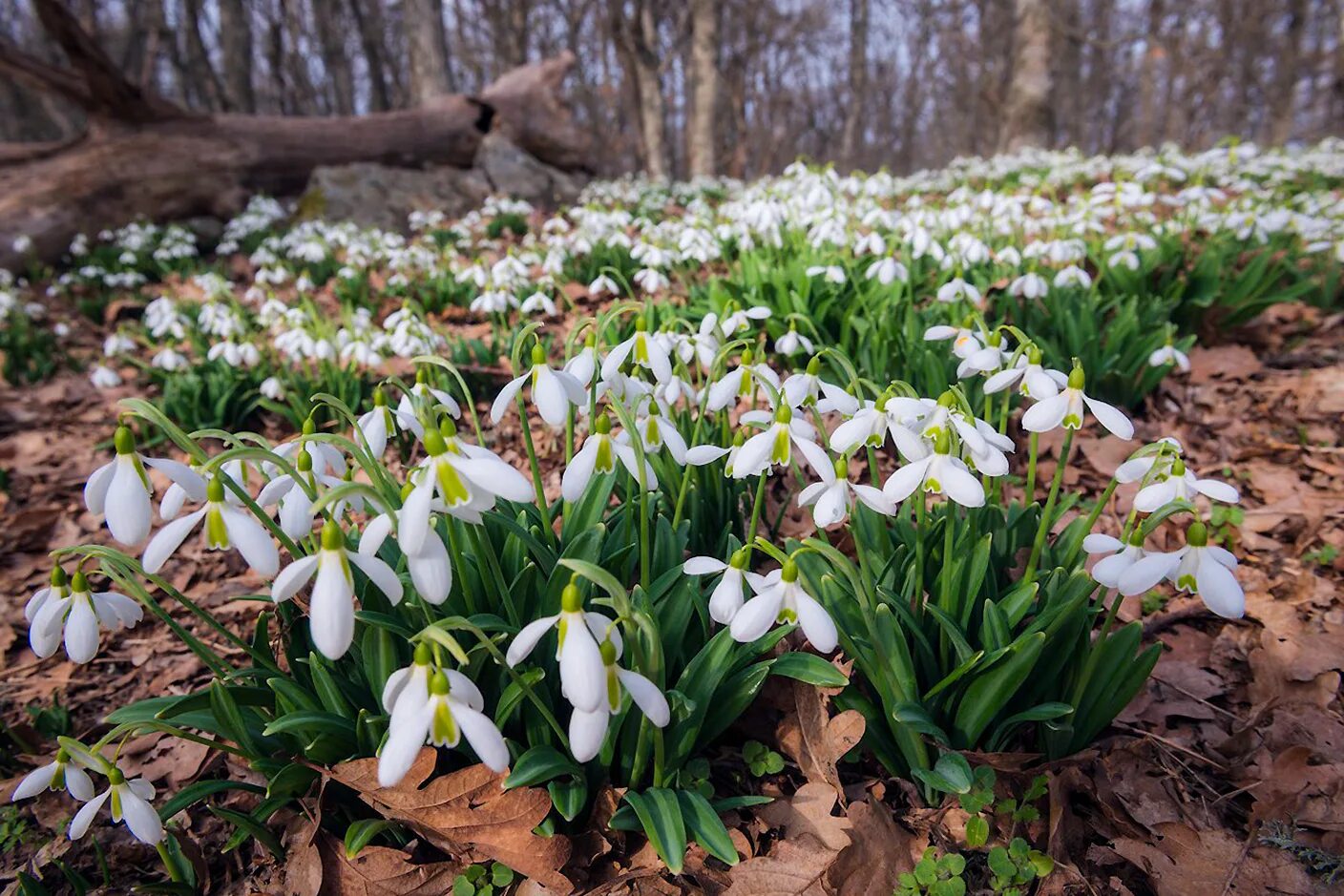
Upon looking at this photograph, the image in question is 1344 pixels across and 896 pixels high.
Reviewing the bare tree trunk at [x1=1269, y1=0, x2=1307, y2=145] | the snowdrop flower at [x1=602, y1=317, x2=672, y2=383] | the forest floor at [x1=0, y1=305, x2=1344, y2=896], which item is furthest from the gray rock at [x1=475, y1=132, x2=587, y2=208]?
the bare tree trunk at [x1=1269, y1=0, x2=1307, y2=145]

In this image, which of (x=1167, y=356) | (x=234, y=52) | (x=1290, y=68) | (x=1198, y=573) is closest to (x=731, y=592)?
(x=1198, y=573)

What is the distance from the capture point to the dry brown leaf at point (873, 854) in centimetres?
124

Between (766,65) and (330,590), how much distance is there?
24.5 meters

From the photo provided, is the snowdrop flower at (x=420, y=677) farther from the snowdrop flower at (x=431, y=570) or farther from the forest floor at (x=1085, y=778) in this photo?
the forest floor at (x=1085, y=778)

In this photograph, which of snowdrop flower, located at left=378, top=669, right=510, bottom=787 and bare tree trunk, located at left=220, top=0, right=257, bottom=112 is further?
bare tree trunk, located at left=220, top=0, right=257, bottom=112

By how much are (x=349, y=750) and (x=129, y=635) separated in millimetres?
1344

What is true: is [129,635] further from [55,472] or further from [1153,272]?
[1153,272]

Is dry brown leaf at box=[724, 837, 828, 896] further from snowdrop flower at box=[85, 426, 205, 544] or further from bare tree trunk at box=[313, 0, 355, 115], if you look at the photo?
bare tree trunk at box=[313, 0, 355, 115]

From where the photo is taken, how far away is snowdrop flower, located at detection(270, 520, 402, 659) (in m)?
0.90

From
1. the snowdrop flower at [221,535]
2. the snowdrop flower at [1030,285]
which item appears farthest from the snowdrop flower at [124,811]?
the snowdrop flower at [1030,285]

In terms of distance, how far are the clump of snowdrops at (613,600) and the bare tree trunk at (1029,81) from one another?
967cm

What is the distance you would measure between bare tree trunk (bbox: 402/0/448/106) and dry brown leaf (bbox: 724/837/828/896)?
10.5 meters

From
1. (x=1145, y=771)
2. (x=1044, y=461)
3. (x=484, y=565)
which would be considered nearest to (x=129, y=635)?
(x=484, y=565)

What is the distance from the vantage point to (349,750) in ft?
4.33
